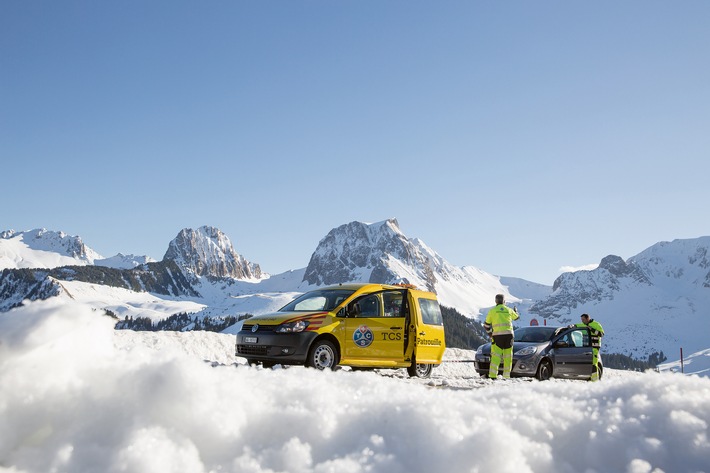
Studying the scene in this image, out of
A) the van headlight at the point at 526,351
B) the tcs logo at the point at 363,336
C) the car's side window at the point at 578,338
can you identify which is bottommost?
the van headlight at the point at 526,351

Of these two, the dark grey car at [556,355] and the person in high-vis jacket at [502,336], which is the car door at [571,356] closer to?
the dark grey car at [556,355]

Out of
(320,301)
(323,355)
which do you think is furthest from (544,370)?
(323,355)

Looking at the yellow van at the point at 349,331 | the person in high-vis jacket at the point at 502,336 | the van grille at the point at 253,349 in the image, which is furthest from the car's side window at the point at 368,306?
the person in high-vis jacket at the point at 502,336

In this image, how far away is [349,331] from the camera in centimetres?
1364

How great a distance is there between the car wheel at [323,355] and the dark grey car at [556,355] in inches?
238

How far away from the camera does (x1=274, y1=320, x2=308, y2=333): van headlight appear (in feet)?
42.6

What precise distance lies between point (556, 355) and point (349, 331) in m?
7.29

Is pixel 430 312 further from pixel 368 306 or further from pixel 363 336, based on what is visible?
pixel 363 336

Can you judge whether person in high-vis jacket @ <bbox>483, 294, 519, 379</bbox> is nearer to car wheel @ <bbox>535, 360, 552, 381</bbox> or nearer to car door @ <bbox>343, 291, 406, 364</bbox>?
car door @ <bbox>343, 291, 406, 364</bbox>

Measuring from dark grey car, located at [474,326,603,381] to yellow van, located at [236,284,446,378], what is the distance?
3.17 m

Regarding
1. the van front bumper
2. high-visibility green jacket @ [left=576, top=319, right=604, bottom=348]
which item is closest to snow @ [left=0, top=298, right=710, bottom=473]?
the van front bumper

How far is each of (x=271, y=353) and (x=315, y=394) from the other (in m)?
10.1

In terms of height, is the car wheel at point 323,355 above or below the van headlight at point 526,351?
above

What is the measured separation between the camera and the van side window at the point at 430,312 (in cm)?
1538
